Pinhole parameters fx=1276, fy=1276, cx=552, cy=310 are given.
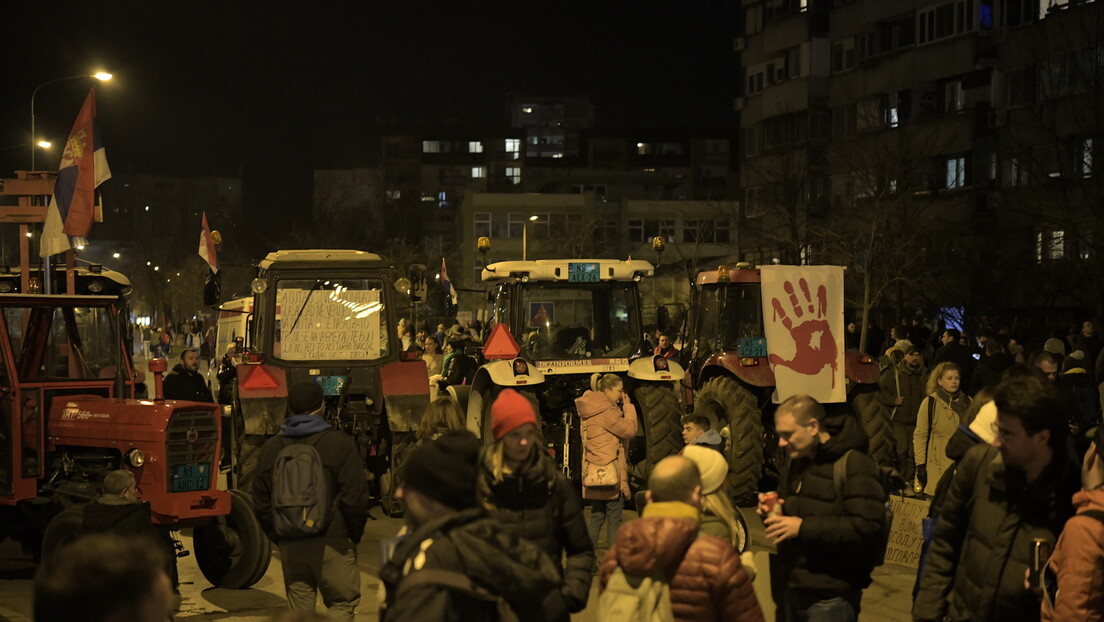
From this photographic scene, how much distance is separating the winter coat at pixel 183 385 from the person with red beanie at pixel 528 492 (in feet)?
33.6

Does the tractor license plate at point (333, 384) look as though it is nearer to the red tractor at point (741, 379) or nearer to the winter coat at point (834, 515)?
the red tractor at point (741, 379)

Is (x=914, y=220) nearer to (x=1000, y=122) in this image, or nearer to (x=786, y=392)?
(x=1000, y=122)

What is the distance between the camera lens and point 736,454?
43.5 ft

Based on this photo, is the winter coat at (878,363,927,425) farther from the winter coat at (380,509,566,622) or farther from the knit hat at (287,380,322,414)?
the winter coat at (380,509,566,622)

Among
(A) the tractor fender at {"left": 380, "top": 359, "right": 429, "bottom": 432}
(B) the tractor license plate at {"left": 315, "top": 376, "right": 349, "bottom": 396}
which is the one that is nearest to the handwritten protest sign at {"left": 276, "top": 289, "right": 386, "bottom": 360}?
(B) the tractor license plate at {"left": 315, "top": 376, "right": 349, "bottom": 396}

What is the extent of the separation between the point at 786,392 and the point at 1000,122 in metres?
28.5

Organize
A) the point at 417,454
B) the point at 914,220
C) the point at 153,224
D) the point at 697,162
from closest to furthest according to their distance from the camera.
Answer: the point at 417,454 < the point at 914,220 < the point at 153,224 < the point at 697,162

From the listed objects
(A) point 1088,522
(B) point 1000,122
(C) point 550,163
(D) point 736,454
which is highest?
(C) point 550,163

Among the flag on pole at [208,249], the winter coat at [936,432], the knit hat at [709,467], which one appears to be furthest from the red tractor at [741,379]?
the flag on pole at [208,249]

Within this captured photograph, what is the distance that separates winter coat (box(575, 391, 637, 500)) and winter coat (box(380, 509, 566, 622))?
602 centimetres

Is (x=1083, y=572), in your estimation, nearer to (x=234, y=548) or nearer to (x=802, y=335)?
(x=234, y=548)

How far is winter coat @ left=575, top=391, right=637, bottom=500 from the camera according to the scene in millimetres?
9961

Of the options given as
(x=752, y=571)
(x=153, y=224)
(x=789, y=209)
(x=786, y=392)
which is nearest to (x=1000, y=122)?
(x=789, y=209)

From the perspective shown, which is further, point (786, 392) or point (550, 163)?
point (550, 163)
